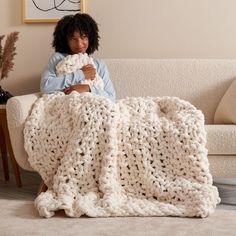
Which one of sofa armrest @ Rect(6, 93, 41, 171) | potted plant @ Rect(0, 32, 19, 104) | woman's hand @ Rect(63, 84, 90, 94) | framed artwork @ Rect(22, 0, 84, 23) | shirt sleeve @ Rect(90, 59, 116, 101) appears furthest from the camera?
framed artwork @ Rect(22, 0, 84, 23)

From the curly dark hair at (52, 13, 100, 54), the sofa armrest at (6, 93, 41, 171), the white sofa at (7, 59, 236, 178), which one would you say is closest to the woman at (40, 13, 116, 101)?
the curly dark hair at (52, 13, 100, 54)

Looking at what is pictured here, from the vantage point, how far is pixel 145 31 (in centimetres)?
301

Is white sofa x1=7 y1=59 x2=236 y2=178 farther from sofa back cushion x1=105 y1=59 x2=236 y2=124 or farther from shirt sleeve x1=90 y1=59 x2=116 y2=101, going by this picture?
shirt sleeve x1=90 y1=59 x2=116 y2=101

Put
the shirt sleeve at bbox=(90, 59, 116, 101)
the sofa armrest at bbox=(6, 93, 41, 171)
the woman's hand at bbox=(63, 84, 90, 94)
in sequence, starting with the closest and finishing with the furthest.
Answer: the sofa armrest at bbox=(6, 93, 41, 171)
the woman's hand at bbox=(63, 84, 90, 94)
the shirt sleeve at bbox=(90, 59, 116, 101)

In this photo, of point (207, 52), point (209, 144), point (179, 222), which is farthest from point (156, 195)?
point (207, 52)

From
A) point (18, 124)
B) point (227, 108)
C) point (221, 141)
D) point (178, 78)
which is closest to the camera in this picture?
point (221, 141)

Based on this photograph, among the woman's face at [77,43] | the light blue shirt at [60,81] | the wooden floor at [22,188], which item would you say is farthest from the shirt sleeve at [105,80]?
the wooden floor at [22,188]

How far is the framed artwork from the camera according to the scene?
305 centimetres

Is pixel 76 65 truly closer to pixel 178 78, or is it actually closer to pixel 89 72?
pixel 89 72

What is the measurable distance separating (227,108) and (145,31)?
0.90 m

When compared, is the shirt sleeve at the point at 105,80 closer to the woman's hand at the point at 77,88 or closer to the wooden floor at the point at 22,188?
the woman's hand at the point at 77,88

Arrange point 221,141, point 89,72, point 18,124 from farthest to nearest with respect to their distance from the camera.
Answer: point 89,72
point 18,124
point 221,141

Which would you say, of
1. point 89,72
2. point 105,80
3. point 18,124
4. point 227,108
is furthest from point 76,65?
point 227,108

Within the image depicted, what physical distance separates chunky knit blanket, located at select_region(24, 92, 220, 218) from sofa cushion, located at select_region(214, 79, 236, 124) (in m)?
0.32
